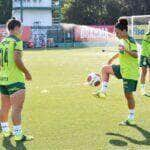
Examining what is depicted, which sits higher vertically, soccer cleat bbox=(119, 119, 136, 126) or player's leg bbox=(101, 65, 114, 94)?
player's leg bbox=(101, 65, 114, 94)

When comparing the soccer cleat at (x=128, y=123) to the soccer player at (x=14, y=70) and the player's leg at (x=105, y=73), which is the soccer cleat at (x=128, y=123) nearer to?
the player's leg at (x=105, y=73)

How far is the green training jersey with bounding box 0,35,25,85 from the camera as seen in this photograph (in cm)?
841

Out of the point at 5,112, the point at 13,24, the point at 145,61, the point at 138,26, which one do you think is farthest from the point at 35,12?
the point at 13,24

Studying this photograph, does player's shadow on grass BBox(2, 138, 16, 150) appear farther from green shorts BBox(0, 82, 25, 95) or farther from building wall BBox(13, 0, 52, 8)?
building wall BBox(13, 0, 52, 8)

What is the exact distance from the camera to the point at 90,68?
75.4 feet

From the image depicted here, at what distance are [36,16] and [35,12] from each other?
2.06ft

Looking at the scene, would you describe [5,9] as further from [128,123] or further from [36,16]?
[128,123]

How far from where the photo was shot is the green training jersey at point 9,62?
27.6 feet

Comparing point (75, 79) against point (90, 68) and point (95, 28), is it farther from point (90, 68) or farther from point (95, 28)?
point (95, 28)

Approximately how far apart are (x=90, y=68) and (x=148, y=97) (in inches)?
381

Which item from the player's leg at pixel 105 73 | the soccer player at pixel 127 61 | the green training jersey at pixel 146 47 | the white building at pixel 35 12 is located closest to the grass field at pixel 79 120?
the player's leg at pixel 105 73

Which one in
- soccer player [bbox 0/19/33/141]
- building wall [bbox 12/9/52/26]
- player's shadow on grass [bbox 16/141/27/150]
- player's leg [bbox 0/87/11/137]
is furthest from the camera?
building wall [bbox 12/9/52/26]

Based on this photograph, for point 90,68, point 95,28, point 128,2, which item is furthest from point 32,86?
point 128,2

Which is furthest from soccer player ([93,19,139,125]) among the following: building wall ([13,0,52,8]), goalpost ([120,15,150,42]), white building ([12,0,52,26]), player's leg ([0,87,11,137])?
building wall ([13,0,52,8])
